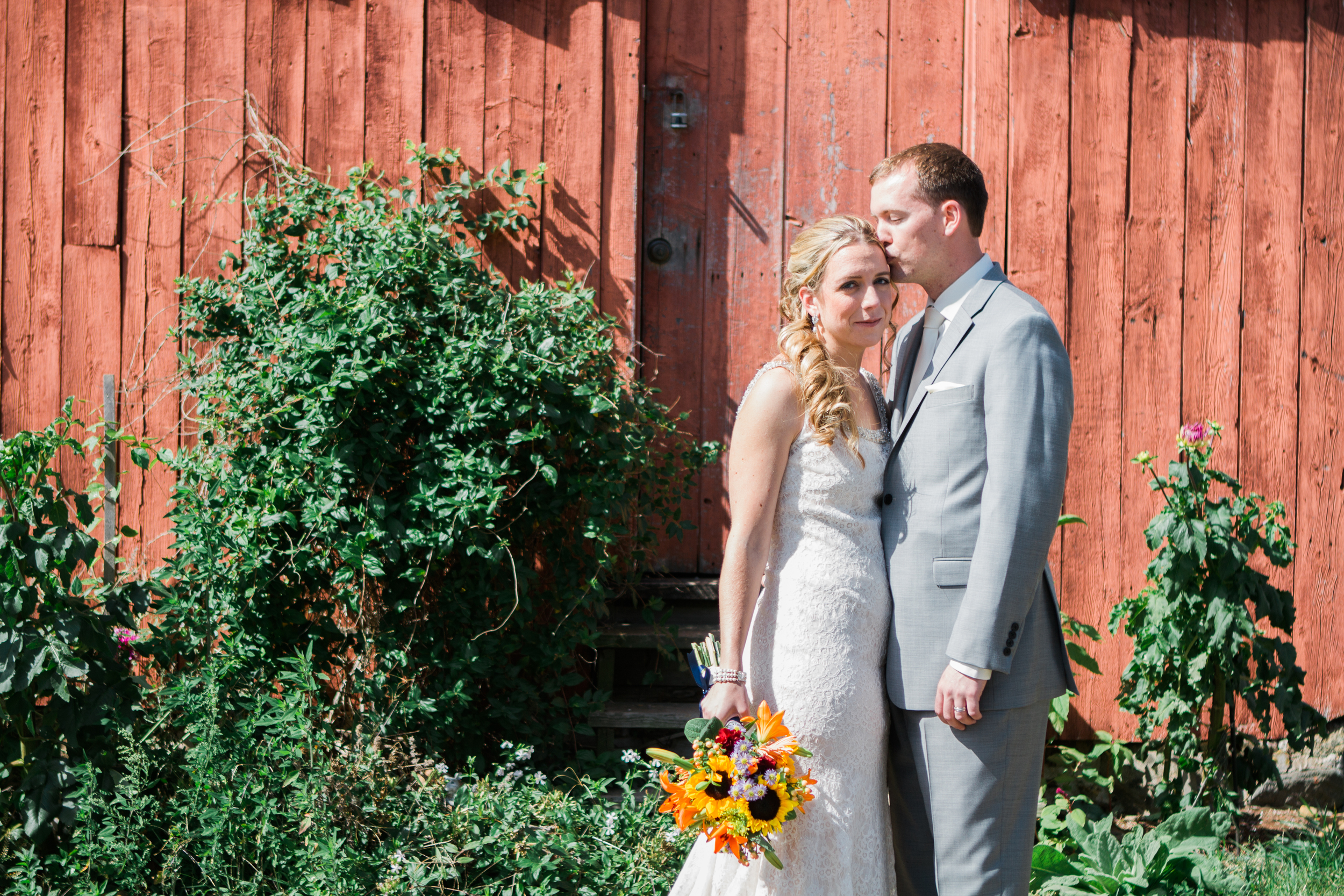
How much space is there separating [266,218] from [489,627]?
1.62m

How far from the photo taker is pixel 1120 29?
147 inches

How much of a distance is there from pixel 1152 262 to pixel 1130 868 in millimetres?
2137

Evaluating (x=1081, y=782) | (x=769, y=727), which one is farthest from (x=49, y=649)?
(x=1081, y=782)

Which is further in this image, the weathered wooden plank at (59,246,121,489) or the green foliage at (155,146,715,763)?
the weathered wooden plank at (59,246,121,489)

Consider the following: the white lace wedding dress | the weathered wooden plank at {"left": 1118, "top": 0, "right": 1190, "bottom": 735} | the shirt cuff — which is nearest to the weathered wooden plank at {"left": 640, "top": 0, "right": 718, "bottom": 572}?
the white lace wedding dress

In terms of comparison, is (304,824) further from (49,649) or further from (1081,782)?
(1081,782)

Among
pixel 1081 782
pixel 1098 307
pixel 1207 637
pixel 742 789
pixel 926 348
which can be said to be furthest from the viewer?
pixel 1098 307

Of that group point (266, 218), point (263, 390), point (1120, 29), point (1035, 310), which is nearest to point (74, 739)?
point (263, 390)

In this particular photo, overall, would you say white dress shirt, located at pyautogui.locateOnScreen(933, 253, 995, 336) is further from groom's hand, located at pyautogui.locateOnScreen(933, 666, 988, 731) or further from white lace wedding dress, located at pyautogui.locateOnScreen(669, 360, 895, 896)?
groom's hand, located at pyautogui.locateOnScreen(933, 666, 988, 731)

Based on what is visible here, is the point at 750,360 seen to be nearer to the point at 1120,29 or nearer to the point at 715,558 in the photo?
the point at 715,558

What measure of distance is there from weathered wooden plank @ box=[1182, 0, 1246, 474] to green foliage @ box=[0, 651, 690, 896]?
2568 millimetres

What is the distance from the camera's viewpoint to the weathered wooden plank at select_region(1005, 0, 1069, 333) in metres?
3.71

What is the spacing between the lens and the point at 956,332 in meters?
2.31

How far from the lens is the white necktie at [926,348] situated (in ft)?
7.97
